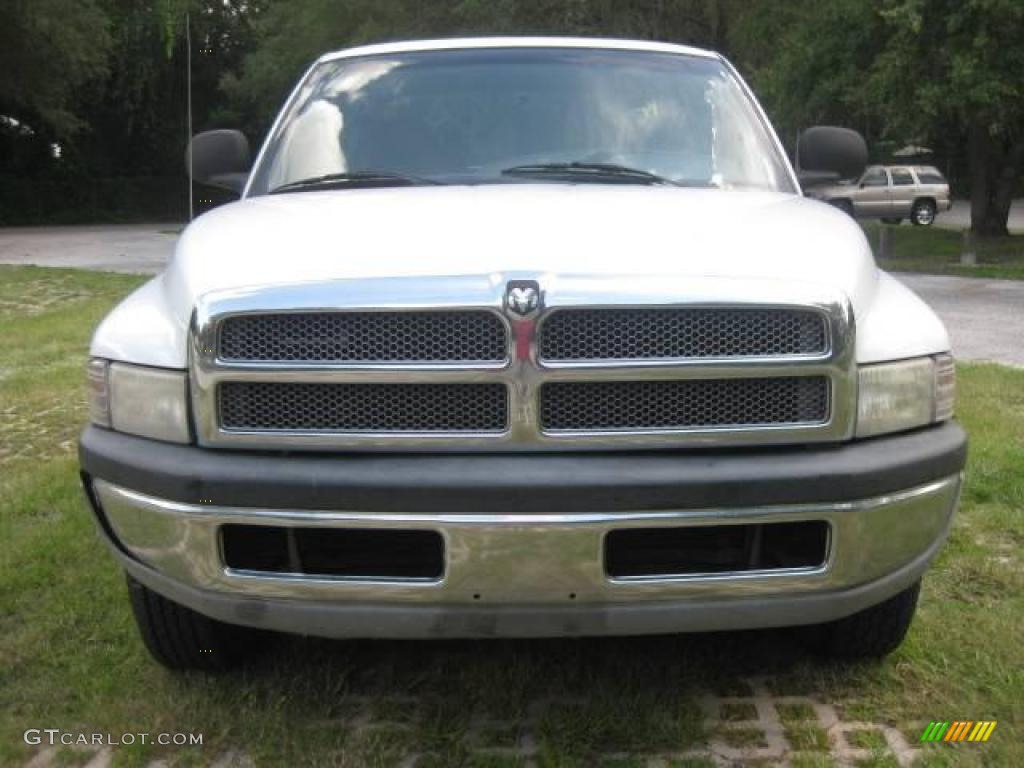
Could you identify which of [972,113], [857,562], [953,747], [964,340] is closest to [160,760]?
[857,562]

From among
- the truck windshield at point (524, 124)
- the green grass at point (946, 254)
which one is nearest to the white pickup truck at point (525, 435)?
the truck windshield at point (524, 124)

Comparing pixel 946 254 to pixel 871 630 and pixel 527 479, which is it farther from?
pixel 527 479

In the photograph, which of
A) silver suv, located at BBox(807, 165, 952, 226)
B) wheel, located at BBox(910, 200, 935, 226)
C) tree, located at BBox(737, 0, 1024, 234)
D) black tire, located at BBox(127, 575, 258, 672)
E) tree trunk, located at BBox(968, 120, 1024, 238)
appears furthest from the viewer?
wheel, located at BBox(910, 200, 935, 226)

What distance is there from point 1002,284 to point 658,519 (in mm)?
14162

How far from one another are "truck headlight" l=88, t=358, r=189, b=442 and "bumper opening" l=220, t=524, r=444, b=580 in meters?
0.28

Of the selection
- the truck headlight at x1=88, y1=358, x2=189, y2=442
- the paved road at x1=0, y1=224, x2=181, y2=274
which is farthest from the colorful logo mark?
the paved road at x1=0, y1=224, x2=181, y2=274

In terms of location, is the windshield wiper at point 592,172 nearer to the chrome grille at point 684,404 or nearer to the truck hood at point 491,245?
the truck hood at point 491,245

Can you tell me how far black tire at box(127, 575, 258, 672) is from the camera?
2.87 metres

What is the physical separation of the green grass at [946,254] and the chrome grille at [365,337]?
15.2m

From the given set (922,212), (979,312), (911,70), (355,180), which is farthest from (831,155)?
(922,212)

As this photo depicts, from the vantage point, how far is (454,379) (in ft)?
7.63

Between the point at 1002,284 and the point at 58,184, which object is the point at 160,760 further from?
the point at 58,184

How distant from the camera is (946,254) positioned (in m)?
20.8

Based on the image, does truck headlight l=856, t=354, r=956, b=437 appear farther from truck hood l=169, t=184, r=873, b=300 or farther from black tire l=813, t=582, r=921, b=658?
black tire l=813, t=582, r=921, b=658
